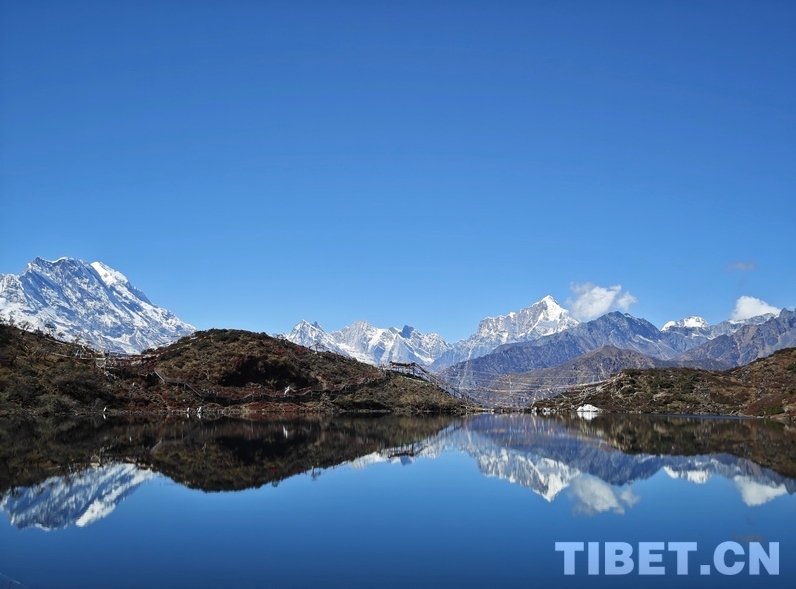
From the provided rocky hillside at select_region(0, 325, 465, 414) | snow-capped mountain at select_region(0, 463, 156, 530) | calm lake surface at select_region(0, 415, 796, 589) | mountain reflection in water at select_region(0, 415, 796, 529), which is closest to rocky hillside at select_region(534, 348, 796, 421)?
rocky hillside at select_region(0, 325, 465, 414)

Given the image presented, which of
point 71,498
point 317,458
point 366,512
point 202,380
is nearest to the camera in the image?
point 366,512

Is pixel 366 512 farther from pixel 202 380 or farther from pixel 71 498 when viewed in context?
pixel 202 380

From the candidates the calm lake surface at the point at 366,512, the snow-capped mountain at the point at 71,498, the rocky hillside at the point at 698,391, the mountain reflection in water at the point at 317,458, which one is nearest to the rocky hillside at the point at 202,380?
the mountain reflection in water at the point at 317,458

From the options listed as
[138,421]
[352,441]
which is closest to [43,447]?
[352,441]

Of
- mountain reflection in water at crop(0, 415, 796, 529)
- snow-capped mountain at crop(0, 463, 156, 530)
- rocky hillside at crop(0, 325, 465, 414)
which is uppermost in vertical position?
rocky hillside at crop(0, 325, 465, 414)

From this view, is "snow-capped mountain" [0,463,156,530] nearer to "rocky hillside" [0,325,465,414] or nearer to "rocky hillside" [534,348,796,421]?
"rocky hillside" [0,325,465,414]

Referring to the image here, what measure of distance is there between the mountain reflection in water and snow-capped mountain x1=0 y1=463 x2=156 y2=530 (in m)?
0.04

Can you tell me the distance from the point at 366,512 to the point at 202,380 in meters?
76.9

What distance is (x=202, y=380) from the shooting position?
97.1 metres

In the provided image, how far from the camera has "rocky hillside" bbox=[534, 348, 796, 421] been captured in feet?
376

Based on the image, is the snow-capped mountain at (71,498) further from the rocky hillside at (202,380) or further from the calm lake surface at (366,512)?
the rocky hillside at (202,380)

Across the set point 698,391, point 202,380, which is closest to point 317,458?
point 202,380

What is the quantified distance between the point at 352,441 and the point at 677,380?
10366cm

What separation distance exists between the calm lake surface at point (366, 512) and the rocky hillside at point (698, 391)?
7332 cm
